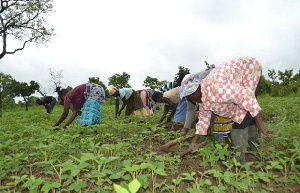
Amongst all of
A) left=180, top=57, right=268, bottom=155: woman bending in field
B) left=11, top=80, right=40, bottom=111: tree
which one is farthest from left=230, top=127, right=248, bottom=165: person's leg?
left=11, top=80, right=40, bottom=111: tree

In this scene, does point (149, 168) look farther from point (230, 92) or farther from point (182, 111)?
point (182, 111)

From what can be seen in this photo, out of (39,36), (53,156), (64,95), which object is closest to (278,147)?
(53,156)

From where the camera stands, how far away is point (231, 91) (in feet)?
7.93

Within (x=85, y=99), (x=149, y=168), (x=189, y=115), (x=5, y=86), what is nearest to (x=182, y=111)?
(x=189, y=115)

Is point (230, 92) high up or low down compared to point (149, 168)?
up

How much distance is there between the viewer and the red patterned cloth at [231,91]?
2424 millimetres

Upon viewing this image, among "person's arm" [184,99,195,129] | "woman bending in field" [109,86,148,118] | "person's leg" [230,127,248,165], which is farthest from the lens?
"woman bending in field" [109,86,148,118]

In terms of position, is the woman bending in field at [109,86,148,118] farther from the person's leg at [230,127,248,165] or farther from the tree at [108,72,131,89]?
the tree at [108,72,131,89]

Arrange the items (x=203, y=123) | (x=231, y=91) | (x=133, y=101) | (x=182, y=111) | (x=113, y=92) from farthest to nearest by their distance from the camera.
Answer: (x=133, y=101) < (x=113, y=92) < (x=182, y=111) < (x=203, y=123) < (x=231, y=91)

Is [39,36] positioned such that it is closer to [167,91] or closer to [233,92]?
[167,91]

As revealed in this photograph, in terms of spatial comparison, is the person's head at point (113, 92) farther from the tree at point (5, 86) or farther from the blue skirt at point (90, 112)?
the tree at point (5, 86)

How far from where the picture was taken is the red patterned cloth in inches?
95.4

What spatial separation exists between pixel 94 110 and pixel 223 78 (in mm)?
3060

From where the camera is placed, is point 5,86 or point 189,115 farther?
point 5,86
